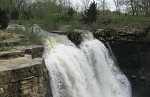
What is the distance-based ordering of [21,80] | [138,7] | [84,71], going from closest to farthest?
1. [21,80]
2. [84,71]
3. [138,7]

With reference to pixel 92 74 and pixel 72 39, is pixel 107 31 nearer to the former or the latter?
pixel 72 39

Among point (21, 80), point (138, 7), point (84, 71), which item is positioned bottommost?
point (84, 71)

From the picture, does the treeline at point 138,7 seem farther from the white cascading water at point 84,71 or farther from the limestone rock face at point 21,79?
the limestone rock face at point 21,79

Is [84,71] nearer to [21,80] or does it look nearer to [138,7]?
[21,80]

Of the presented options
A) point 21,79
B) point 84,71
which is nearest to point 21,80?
point 21,79

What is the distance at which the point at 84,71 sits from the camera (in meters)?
13.7

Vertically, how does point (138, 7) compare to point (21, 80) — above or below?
above

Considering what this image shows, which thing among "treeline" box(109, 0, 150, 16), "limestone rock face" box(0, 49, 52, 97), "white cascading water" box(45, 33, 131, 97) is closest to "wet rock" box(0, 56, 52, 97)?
"limestone rock face" box(0, 49, 52, 97)

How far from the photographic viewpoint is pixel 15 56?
9766mm

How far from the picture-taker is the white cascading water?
36.8 ft

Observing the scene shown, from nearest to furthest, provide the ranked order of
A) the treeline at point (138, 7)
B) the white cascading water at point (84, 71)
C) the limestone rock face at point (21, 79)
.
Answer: the limestone rock face at point (21, 79) < the white cascading water at point (84, 71) < the treeline at point (138, 7)

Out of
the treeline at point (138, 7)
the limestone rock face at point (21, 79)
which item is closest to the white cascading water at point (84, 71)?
the limestone rock face at point (21, 79)

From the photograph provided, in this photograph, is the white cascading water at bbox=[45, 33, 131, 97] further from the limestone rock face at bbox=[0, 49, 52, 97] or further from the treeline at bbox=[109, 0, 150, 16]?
the treeline at bbox=[109, 0, 150, 16]

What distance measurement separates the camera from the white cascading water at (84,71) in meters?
11.2
